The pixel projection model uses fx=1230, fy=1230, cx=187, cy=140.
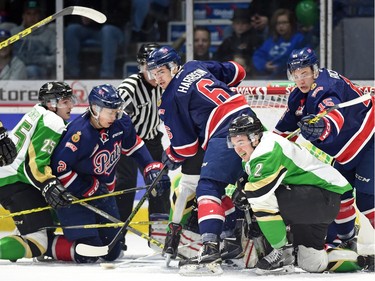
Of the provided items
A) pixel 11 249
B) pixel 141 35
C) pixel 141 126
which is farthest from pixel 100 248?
pixel 141 35

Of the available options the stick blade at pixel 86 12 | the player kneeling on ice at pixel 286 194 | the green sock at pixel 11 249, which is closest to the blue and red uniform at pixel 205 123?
the player kneeling on ice at pixel 286 194

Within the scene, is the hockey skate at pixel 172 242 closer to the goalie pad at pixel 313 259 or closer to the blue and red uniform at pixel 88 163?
the blue and red uniform at pixel 88 163

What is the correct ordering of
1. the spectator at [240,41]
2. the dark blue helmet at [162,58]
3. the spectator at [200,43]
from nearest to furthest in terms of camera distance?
the dark blue helmet at [162,58] < the spectator at [200,43] < the spectator at [240,41]

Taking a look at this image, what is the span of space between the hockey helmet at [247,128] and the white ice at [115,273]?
0.60 metres

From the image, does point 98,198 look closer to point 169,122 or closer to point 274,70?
point 169,122

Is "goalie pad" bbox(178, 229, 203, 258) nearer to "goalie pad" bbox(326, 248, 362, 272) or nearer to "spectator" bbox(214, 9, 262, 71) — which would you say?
"goalie pad" bbox(326, 248, 362, 272)

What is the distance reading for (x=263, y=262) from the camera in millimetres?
5227

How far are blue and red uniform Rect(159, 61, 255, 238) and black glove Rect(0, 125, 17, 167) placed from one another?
69 cm

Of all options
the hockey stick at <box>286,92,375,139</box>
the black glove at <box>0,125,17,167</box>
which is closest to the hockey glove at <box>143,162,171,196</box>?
the hockey stick at <box>286,92,375,139</box>

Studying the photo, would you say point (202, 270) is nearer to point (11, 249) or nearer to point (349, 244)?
point (349, 244)

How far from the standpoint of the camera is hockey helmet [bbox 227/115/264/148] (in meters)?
5.16

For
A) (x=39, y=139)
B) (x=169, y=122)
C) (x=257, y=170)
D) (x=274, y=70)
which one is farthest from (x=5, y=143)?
(x=274, y=70)

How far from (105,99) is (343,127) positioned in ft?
3.65

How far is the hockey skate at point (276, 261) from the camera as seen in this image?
5207 mm
